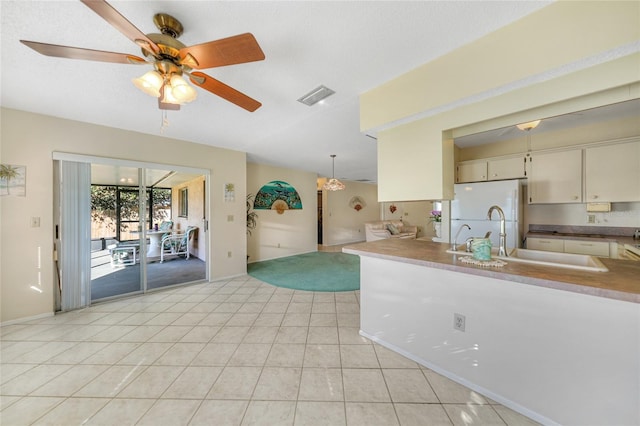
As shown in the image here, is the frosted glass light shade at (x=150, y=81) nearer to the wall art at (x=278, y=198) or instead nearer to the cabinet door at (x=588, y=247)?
the wall art at (x=278, y=198)

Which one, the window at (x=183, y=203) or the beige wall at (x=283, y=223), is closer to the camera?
the window at (x=183, y=203)

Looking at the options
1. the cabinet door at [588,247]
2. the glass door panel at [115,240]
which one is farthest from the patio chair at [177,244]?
the cabinet door at [588,247]

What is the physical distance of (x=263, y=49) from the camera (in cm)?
163

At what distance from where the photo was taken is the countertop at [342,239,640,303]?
3.75ft

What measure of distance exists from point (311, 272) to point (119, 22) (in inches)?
168

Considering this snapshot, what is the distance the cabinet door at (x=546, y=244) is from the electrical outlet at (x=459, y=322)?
86.9 inches

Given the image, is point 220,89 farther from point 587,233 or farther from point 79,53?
point 587,233

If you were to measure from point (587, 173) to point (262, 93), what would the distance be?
4010 millimetres

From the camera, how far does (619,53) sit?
1.22 m

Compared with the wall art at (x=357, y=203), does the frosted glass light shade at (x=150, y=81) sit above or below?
above

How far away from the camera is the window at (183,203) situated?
3.94 meters

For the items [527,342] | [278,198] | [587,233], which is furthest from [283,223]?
[587,233]

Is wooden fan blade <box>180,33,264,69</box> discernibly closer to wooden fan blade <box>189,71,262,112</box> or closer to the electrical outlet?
wooden fan blade <box>189,71,262,112</box>

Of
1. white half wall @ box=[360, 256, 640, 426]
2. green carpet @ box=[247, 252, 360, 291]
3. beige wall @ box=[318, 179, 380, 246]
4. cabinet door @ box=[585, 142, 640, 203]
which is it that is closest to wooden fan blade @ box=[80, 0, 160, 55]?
white half wall @ box=[360, 256, 640, 426]
